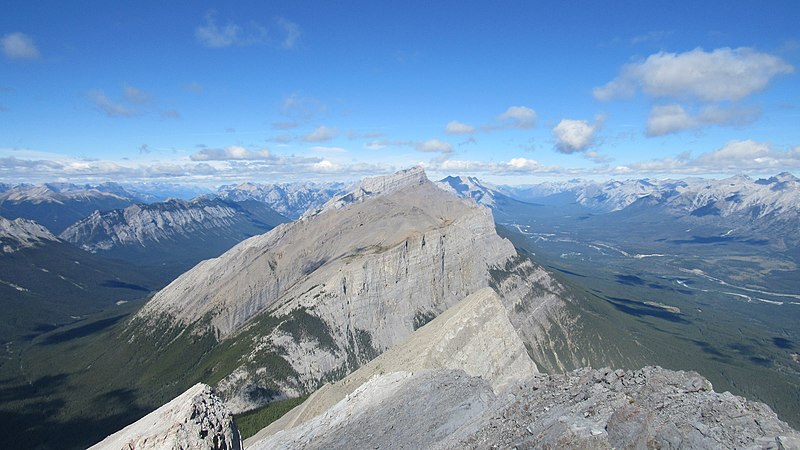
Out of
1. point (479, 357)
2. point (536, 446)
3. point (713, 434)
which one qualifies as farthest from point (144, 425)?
point (479, 357)

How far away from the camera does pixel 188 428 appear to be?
42.3m

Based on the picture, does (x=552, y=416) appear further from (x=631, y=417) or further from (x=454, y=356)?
(x=454, y=356)

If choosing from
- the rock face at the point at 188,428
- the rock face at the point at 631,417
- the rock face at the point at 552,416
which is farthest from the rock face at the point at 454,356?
the rock face at the point at 188,428

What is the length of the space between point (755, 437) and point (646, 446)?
25.5 ft

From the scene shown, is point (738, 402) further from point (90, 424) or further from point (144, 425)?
point (90, 424)

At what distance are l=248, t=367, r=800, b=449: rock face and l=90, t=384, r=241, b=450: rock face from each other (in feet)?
64.9

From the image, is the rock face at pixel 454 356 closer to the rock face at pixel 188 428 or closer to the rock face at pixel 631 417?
the rock face at pixel 631 417

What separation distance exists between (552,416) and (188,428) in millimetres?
34086

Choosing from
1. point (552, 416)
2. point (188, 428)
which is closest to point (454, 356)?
point (552, 416)

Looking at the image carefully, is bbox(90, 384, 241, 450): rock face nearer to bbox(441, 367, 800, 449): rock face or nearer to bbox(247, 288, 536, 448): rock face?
bbox(441, 367, 800, 449): rock face

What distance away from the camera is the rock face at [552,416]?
1388 inches

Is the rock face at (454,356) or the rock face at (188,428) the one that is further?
the rock face at (454,356)

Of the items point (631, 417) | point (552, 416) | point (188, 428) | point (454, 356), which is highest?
point (631, 417)

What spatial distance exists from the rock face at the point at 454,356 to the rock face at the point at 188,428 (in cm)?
3148
